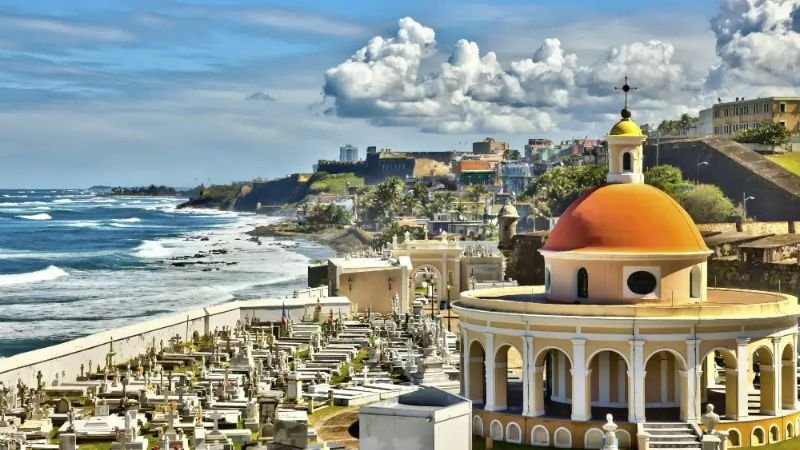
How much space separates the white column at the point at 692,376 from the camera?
98.2ft

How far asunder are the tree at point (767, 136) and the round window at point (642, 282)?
3352 inches

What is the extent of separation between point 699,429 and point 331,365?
52.8ft

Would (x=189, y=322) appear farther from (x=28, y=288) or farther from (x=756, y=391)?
(x=28, y=288)

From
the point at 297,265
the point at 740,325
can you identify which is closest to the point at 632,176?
the point at 740,325

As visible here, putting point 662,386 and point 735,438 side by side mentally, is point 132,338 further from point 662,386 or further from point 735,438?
point 735,438

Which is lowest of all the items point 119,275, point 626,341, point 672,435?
point 119,275

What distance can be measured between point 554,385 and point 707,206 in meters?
58.5

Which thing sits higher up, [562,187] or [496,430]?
[562,187]

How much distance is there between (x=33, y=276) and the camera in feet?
340

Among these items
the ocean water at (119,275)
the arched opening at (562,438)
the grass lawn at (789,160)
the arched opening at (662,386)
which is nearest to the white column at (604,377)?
the arched opening at (662,386)

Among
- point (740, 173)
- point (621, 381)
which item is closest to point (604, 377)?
point (621, 381)

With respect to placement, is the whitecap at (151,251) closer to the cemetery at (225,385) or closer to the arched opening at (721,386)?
the cemetery at (225,385)

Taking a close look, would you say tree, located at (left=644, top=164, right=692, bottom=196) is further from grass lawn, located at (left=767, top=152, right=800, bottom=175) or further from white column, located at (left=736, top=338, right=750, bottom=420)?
white column, located at (left=736, top=338, right=750, bottom=420)

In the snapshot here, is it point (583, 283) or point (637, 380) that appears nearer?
point (637, 380)
